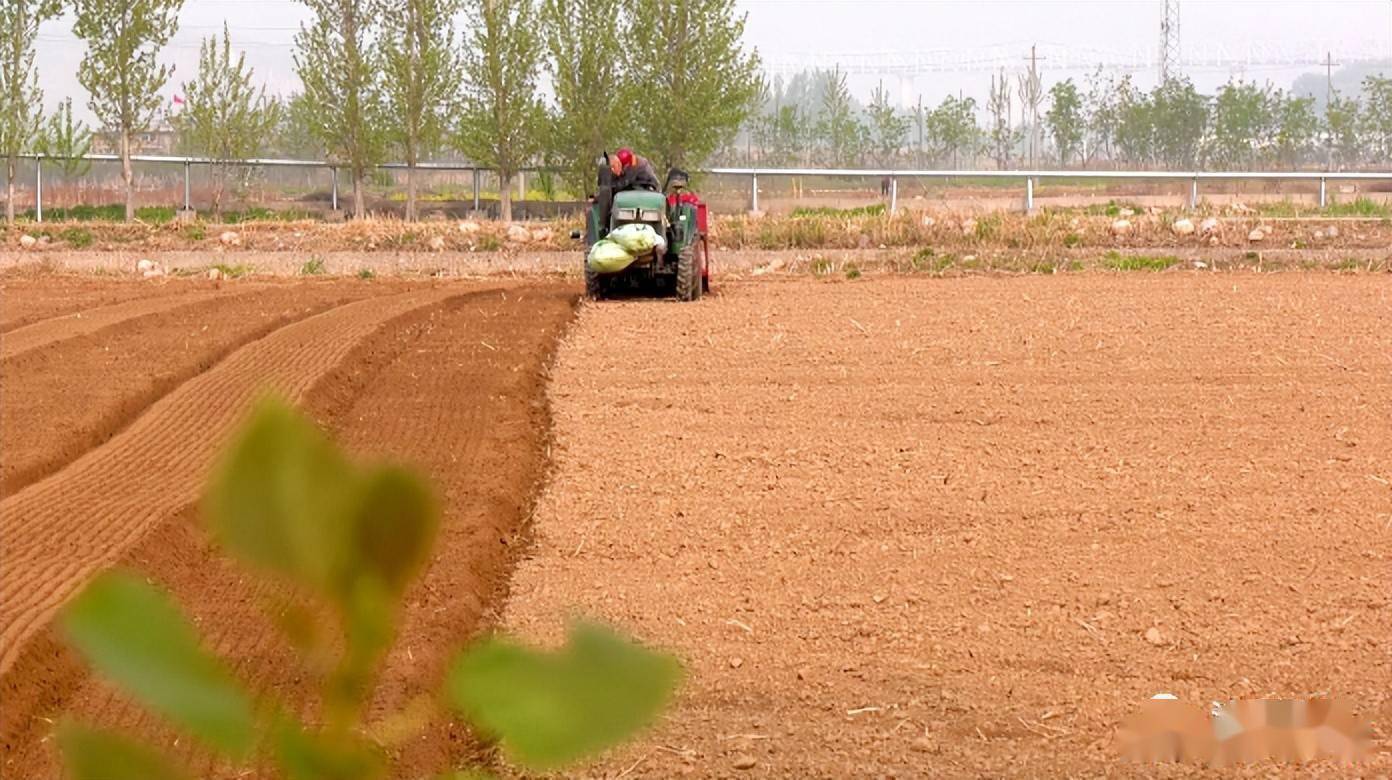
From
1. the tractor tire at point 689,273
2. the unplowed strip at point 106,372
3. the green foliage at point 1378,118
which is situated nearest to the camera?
the unplowed strip at point 106,372

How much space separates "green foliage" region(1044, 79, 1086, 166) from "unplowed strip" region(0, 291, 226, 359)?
46678 millimetres

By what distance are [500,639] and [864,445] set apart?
29.2ft

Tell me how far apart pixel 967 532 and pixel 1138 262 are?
50.7 feet

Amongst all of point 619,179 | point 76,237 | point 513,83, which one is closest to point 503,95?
point 513,83

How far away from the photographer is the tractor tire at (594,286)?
16.1m

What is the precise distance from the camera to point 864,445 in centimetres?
924

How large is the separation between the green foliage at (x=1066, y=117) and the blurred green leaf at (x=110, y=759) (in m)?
61.8

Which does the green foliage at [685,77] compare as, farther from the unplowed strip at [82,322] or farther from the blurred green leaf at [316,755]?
the blurred green leaf at [316,755]

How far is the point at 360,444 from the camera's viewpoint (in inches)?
47.9

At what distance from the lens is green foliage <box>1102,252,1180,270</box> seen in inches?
846

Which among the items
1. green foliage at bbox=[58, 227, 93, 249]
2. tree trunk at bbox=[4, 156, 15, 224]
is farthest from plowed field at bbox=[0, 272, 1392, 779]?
tree trunk at bbox=[4, 156, 15, 224]

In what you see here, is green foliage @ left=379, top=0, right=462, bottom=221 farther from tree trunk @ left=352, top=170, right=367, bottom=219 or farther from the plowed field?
the plowed field

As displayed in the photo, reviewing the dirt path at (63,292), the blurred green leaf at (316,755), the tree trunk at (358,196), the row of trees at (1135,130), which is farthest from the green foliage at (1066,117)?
the blurred green leaf at (316,755)

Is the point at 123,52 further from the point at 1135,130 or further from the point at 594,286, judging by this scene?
the point at 1135,130
